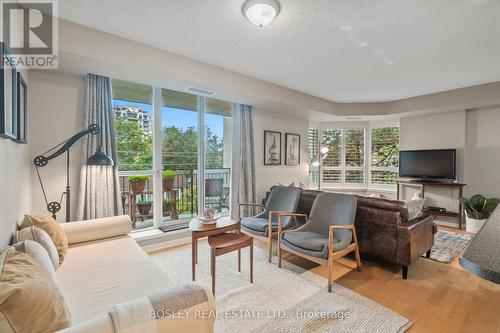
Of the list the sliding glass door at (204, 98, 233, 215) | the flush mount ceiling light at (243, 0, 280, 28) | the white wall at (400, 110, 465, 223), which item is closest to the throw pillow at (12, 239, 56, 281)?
the flush mount ceiling light at (243, 0, 280, 28)

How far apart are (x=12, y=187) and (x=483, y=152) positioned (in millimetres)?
6999

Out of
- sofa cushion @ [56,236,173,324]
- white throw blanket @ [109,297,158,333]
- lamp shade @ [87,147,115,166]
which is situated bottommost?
sofa cushion @ [56,236,173,324]

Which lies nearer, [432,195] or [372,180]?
[432,195]

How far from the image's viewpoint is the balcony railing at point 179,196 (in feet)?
11.9

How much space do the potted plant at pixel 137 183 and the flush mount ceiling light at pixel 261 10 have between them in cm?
272

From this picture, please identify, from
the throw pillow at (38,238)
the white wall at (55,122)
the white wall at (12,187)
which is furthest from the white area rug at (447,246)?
the white wall at (55,122)

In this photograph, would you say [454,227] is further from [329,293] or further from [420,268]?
[329,293]

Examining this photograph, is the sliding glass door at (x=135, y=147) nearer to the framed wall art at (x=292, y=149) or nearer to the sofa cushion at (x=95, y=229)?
the sofa cushion at (x=95, y=229)

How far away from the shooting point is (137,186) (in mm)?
3594

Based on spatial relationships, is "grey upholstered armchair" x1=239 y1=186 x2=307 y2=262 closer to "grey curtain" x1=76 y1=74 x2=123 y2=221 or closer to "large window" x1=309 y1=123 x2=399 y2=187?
"grey curtain" x1=76 y1=74 x2=123 y2=221

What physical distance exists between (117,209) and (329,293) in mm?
2765

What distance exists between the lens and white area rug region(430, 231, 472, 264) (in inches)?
125

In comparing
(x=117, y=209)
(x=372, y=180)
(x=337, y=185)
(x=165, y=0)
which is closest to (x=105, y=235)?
(x=117, y=209)

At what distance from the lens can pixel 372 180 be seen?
6227 mm
